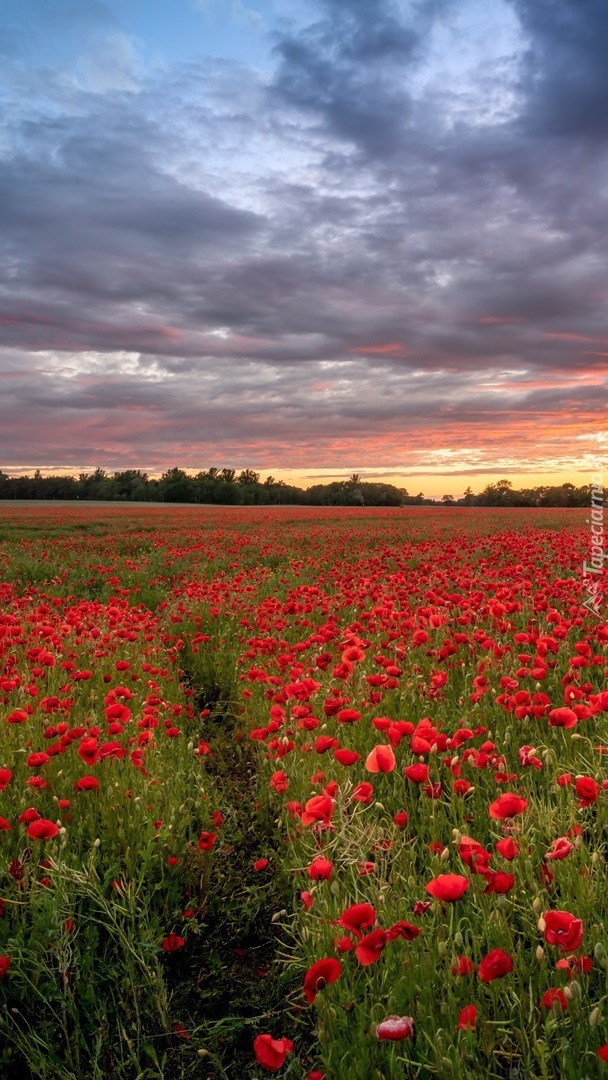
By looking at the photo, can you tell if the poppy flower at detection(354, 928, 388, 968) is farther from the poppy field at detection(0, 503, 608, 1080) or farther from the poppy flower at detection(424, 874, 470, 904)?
the poppy flower at detection(424, 874, 470, 904)

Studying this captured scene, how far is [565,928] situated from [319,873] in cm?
83

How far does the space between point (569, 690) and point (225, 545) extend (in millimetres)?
15153

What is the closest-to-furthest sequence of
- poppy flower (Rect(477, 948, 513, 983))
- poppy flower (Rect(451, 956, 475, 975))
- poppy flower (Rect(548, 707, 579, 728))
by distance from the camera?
poppy flower (Rect(477, 948, 513, 983)), poppy flower (Rect(451, 956, 475, 975)), poppy flower (Rect(548, 707, 579, 728))

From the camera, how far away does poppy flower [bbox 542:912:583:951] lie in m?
2.21

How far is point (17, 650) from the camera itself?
7.47 metres

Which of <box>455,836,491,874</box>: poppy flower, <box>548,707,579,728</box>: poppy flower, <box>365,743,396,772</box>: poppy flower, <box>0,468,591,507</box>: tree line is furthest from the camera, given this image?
<box>0,468,591,507</box>: tree line

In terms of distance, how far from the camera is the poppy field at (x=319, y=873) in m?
2.57

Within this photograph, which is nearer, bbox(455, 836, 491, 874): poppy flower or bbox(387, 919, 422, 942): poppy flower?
bbox(387, 919, 422, 942): poppy flower

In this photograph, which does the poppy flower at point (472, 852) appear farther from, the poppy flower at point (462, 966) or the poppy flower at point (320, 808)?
the poppy flower at point (320, 808)

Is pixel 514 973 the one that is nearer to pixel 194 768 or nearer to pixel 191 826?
pixel 191 826

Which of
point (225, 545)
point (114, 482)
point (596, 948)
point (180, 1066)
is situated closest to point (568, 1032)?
point (596, 948)

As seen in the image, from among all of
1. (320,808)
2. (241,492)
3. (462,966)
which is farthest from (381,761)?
(241,492)

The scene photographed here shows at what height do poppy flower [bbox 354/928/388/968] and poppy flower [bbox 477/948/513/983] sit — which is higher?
poppy flower [bbox 354/928/388/968]

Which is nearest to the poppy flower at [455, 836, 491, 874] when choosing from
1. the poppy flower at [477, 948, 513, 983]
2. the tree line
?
the poppy flower at [477, 948, 513, 983]
